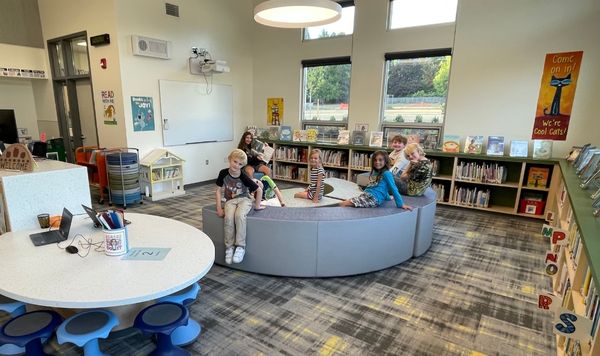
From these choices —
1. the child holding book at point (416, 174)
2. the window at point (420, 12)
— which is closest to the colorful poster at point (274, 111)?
the window at point (420, 12)

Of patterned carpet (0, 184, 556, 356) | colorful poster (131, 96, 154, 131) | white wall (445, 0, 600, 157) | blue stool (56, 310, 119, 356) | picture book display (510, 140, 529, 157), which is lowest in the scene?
patterned carpet (0, 184, 556, 356)

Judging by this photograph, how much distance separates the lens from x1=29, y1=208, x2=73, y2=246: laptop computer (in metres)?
1.92

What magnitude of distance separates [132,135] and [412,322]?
4865mm

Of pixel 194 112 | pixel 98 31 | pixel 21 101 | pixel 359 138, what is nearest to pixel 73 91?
pixel 21 101

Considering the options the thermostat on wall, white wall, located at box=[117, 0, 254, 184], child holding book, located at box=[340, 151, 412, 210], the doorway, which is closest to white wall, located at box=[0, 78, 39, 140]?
the doorway

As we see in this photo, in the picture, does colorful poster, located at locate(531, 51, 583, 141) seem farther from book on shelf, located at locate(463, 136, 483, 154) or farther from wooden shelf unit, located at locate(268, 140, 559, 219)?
book on shelf, located at locate(463, 136, 483, 154)

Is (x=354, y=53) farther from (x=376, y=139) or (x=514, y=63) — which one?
(x=514, y=63)

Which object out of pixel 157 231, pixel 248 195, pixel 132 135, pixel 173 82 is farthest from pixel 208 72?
pixel 157 231

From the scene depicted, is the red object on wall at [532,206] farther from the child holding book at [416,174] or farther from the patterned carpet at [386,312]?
the child holding book at [416,174]

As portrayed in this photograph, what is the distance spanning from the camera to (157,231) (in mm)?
2137

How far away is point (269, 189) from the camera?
3580 millimetres

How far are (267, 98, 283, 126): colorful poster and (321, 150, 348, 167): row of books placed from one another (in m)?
1.43

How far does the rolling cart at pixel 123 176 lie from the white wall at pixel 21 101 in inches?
113

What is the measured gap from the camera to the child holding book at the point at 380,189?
3125 millimetres
